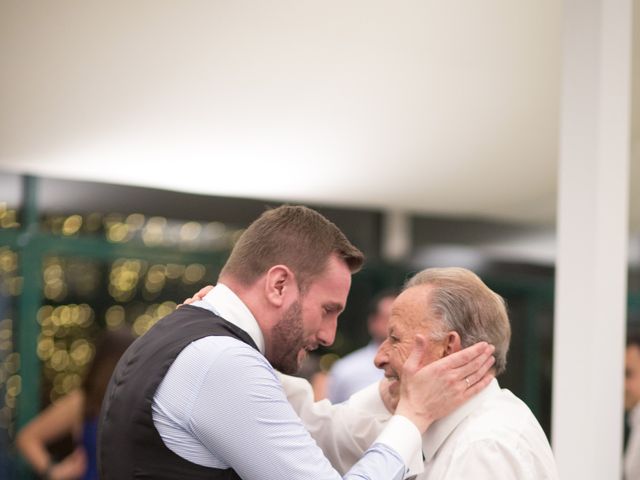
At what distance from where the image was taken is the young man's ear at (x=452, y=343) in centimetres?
227

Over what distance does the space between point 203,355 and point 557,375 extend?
1.71 meters

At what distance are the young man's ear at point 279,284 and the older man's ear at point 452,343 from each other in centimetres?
36

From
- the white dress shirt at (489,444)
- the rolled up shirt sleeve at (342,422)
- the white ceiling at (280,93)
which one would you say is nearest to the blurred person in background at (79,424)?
the white ceiling at (280,93)

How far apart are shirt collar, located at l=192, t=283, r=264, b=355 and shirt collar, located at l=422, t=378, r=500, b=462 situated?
0.42 meters

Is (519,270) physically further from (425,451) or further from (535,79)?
(425,451)

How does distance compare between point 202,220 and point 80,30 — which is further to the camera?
point 202,220

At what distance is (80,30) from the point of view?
433cm

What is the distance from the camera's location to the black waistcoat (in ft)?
6.70

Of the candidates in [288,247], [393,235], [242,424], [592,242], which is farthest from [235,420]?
[393,235]

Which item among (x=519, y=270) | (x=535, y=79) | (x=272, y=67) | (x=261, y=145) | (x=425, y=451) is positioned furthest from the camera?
(x=519, y=270)

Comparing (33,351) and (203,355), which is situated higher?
(203,355)

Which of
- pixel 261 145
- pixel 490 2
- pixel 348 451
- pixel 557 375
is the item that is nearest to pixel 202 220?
pixel 261 145

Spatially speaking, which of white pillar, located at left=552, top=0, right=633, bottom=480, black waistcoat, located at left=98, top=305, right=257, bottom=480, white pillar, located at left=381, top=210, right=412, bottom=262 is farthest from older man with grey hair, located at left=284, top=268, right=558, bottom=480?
white pillar, located at left=381, top=210, right=412, bottom=262

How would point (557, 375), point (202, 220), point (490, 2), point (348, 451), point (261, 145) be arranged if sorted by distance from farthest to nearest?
point (202, 220)
point (261, 145)
point (490, 2)
point (557, 375)
point (348, 451)
